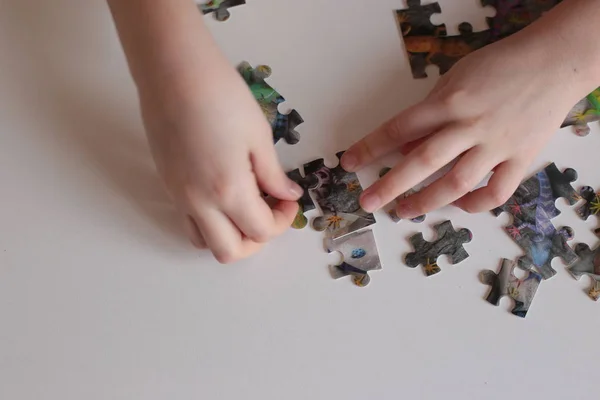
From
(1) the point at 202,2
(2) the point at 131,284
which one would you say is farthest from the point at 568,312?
(1) the point at 202,2

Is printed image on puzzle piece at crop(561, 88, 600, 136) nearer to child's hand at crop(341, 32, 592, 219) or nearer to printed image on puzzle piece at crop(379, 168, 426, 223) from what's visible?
child's hand at crop(341, 32, 592, 219)

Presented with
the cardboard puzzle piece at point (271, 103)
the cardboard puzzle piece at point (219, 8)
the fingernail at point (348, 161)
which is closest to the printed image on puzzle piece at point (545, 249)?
the fingernail at point (348, 161)

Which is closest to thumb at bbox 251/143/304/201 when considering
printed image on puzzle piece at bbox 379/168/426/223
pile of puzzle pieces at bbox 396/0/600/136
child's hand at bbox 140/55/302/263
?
child's hand at bbox 140/55/302/263

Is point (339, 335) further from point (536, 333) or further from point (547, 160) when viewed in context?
point (547, 160)

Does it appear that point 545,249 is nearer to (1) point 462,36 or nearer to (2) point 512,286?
(2) point 512,286

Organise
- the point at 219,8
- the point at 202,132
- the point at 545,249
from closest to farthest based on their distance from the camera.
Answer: the point at 202,132, the point at 545,249, the point at 219,8

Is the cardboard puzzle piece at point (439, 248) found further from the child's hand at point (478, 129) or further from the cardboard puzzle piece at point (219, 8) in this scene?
the cardboard puzzle piece at point (219, 8)

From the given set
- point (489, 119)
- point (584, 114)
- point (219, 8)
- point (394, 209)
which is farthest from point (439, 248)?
point (219, 8)
